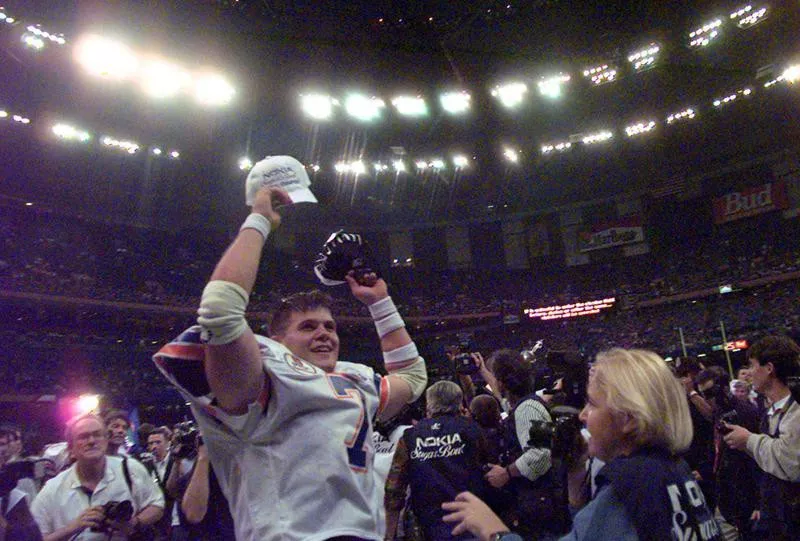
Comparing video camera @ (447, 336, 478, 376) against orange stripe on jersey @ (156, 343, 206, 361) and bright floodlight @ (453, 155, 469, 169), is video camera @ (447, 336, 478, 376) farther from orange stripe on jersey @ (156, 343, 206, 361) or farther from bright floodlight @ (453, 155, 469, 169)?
bright floodlight @ (453, 155, 469, 169)

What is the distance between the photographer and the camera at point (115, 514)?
320 cm

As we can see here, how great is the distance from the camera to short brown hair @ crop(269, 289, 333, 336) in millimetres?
2150

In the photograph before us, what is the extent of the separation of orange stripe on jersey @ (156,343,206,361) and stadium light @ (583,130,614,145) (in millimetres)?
32640

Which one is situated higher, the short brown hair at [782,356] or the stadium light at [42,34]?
the stadium light at [42,34]

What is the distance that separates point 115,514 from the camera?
3.25 metres

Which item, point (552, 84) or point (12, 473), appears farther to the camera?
point (552, 84)

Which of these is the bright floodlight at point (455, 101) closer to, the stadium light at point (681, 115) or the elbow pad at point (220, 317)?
the stadium light at point (681, 115)

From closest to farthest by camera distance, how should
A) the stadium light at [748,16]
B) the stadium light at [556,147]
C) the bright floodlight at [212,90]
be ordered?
the bright floodlight at [212,90], the stadium light at [748,16], the stadium light at [556,147]

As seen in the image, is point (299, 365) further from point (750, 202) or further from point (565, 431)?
point (750, 202)

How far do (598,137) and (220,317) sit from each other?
108 ft

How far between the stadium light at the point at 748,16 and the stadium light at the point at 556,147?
9.78m

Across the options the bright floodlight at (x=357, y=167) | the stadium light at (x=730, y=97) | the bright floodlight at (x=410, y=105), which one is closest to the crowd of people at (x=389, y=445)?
the bright floodlight at (x=410, y=105)

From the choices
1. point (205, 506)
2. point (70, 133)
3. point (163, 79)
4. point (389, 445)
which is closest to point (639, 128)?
point (163, 79)

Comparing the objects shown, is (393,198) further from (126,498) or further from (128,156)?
(126,498)
